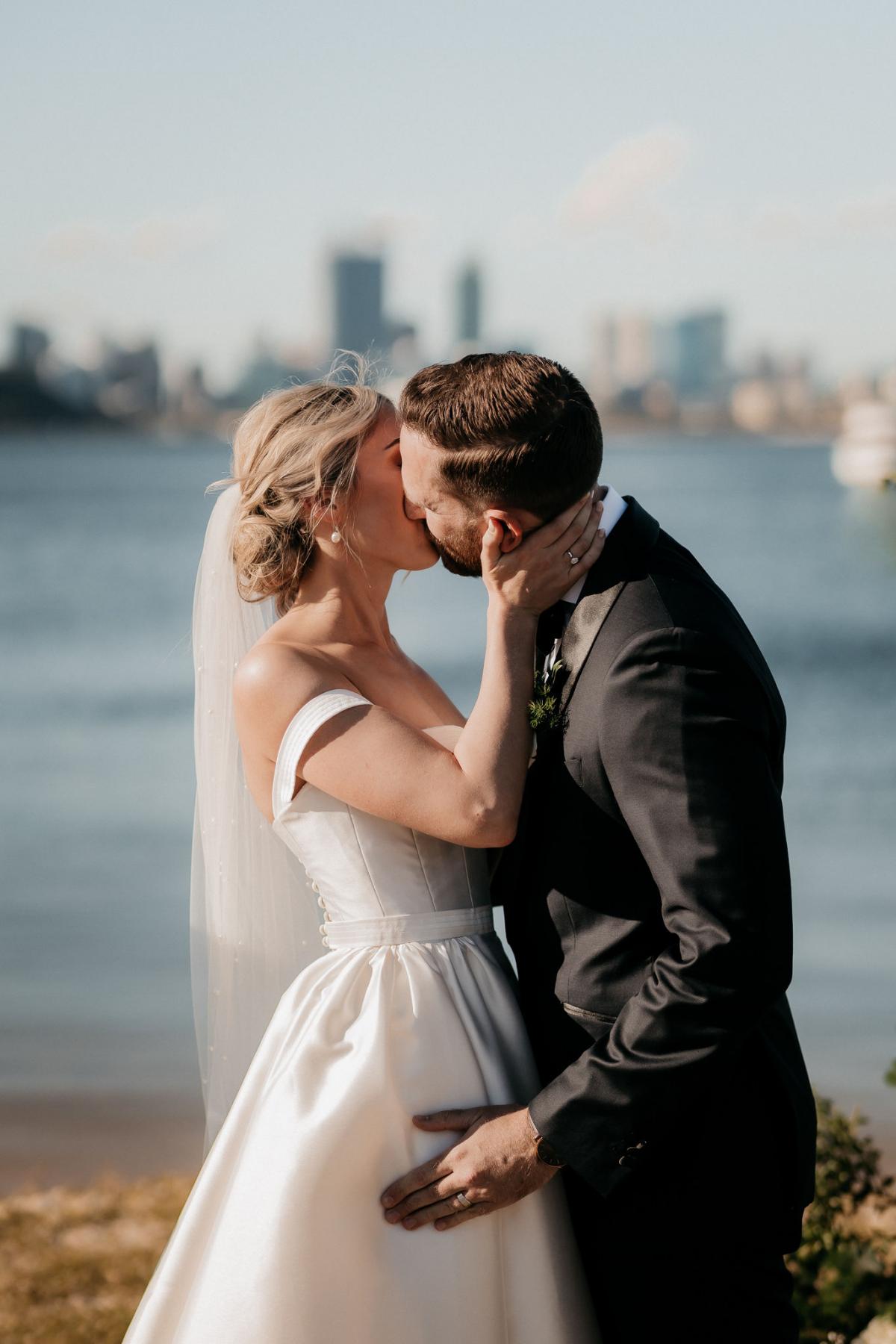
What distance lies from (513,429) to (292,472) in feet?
2.49

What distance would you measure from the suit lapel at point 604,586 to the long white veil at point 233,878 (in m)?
1.09

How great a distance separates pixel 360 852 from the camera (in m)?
2.74

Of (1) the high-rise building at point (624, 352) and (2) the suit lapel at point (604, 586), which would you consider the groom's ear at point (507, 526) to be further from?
(1) the high-rise building at point (624, 352)

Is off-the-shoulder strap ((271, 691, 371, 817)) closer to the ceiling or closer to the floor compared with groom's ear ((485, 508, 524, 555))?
closer to the floor

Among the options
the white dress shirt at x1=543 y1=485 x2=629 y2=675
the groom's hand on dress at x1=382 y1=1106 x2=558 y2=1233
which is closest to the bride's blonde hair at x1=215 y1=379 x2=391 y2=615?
the white dress shirt at x1=543 y1=485 x2=629 y2=675

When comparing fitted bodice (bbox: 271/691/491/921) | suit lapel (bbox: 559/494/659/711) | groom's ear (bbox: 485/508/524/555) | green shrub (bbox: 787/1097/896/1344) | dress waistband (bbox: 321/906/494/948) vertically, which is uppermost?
groom's ear (bbox: 485/508/524/555)

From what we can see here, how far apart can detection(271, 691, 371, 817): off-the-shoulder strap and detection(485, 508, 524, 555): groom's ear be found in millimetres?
453

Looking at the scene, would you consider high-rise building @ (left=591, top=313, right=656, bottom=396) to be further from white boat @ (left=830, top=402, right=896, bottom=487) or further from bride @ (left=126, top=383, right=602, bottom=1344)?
white boat @ (left=830, top=402, right=896, bottom=487)

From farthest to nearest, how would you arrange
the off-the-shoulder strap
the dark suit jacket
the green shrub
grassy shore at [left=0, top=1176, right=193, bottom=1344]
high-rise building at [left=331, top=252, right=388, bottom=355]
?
high-rise building at [left=331, top=252, right=388, bottom=355] → grassy shore at [left=0, top=1176, right=193, bottom=1344] → the green shrub → the off-the-shoulder strap → the dark suit jacket

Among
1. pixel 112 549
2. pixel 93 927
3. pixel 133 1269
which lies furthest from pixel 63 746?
pixel 112 549

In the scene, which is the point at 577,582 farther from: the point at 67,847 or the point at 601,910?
the point at 67,847

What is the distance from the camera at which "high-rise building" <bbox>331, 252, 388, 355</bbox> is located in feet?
213

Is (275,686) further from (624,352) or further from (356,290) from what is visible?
(356,290)

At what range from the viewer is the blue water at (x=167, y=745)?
7953 mm
